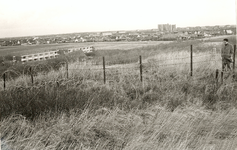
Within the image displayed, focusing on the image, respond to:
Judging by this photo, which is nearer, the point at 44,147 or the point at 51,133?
the point at 44,147

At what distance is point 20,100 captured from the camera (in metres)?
4.51

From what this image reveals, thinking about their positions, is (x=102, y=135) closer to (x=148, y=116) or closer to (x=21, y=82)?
(x=148, y=116)

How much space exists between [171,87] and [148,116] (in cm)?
218

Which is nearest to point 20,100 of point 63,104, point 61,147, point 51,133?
point 63,104

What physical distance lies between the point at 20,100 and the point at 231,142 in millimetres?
3852

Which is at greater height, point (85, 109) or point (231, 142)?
point (85, 109)

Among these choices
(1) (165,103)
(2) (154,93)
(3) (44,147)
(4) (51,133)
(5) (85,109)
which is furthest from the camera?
(2) (154,93)

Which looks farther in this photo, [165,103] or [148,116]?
[165,103]

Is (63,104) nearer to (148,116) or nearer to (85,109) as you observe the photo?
(85,109)

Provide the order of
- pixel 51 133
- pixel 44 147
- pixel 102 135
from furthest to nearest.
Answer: pixel 102 135 < pixel 51 133 < pixel 44 147

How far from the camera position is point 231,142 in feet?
12.8

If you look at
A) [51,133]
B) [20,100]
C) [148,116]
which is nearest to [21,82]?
[20,100]

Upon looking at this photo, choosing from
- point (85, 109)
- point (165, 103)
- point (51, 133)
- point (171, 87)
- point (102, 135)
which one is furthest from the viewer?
point (171, 87)

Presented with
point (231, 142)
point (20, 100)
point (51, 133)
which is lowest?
point (231, 142)
